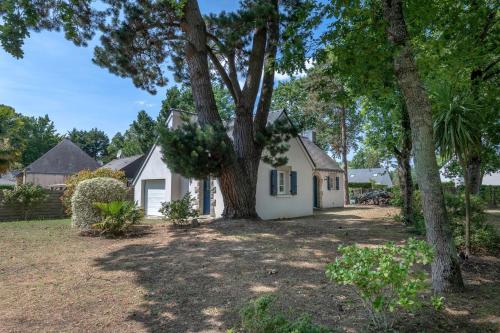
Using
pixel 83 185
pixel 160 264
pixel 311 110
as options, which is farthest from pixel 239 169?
pixel 311 110

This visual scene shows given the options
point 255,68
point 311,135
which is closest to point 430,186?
point 255,68

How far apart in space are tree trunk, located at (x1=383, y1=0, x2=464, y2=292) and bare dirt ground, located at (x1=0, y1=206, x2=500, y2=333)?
1.01ft

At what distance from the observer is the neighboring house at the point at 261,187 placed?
15055 millimetres

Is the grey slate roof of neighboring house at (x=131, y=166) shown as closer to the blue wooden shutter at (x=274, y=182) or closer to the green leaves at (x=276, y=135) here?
the blue wooden shutter at (x=274, y=182)

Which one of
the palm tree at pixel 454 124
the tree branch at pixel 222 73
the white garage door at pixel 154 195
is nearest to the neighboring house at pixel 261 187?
the white garage door at pixel 154 195

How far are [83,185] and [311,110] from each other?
2328 centimetres

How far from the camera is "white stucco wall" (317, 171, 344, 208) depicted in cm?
2384

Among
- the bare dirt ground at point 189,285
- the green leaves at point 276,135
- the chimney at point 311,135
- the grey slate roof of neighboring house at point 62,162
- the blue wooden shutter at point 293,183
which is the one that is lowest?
the bare dirt ground at point 189,285

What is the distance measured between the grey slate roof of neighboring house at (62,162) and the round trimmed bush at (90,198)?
2172 cm

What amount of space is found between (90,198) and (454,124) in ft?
32.9

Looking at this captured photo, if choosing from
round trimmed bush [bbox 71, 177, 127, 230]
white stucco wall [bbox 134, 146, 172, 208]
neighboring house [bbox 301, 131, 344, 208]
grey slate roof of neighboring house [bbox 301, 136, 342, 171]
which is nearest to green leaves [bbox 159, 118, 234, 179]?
round trimmed bush [bbox 71, 177, 127, 230]

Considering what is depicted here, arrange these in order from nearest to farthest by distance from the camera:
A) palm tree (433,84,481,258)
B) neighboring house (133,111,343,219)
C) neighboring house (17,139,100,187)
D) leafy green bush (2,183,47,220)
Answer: palm tree (433,84,481,258)
neighboring house (133,111,343,219)
leafy green bush (2,183,47,220)
neighboring house (17,139,100,187)

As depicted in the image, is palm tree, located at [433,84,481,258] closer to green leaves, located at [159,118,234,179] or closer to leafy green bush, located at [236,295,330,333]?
leafy green bush, located at [236,295,330,333]

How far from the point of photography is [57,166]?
30.9 meters
